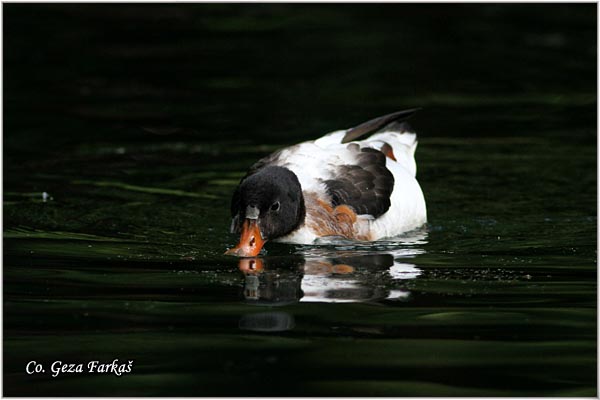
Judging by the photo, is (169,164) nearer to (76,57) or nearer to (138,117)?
(138,117)

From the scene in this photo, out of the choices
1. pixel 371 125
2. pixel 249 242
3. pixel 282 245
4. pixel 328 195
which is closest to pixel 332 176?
pixel 328 195

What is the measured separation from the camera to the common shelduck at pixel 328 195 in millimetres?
9672

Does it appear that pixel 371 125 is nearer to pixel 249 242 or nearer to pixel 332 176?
pixel 332 176

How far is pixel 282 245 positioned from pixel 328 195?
695 mm

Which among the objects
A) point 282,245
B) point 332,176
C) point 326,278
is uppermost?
point 332,176

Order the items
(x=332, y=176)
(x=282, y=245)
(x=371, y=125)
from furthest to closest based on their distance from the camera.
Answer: (x=371, y=125) < (x=332, y=176) < (x=282, y=245)

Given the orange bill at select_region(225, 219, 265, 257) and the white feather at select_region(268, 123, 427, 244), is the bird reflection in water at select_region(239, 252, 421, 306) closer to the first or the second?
the orange bill at select_region(225, 219, 265, 257)

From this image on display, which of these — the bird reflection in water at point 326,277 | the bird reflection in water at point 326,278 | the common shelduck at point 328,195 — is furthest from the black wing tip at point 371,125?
the bird reflection in water at point 326,278

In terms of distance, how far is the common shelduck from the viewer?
9.67 meters

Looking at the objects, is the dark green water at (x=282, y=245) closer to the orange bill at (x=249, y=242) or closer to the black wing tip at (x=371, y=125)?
the orange bill at (x=249, y=242)

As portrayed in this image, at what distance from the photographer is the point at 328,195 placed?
34.3 ft

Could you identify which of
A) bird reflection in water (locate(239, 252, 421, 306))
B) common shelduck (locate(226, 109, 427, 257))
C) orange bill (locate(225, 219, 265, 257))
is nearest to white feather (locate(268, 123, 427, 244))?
common shelduck (locate(226, 109, 427, 257))

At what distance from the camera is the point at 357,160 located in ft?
36.1

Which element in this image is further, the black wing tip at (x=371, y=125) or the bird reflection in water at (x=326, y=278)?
the black wing tip at (x=371, y=125)
